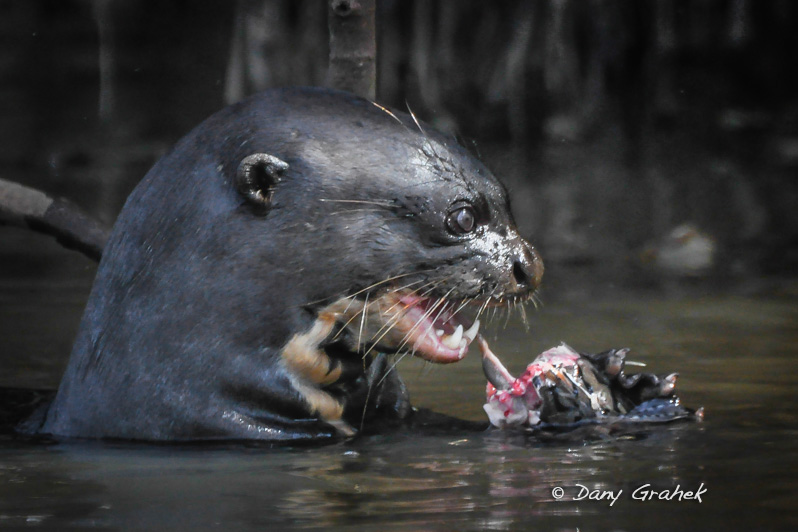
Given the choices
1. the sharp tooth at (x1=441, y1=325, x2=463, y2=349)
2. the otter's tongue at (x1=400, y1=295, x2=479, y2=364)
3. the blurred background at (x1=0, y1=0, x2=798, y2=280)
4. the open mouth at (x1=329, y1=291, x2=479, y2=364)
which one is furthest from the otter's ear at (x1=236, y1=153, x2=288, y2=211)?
the blurred background at (x1=0, y1=0, x2=798, y2=280)

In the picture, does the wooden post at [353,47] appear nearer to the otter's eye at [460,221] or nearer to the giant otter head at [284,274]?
the giant otter head at [284,274]

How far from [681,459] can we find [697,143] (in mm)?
6564

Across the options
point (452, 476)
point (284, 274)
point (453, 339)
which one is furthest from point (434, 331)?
point (452, 476)

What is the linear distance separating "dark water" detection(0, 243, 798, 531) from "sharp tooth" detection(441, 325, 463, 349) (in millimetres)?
227

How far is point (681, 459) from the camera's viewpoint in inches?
113

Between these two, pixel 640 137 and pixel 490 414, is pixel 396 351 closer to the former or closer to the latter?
pixel 490 414

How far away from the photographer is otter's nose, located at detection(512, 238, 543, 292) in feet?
11.2

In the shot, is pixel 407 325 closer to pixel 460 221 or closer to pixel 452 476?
pixel 460 221

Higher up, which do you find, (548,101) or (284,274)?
(548,101)

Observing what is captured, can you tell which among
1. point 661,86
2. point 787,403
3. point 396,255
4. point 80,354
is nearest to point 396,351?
point 396,255

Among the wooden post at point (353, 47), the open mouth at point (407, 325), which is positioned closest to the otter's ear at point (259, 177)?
the open mouth at point (407, 325)

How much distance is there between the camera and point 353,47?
4496 mm

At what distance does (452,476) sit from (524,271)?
82cm

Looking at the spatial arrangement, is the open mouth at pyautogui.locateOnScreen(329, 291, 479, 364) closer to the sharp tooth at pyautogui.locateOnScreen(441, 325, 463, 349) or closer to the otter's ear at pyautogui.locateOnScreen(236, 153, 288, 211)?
the sharp tooth at pyautogui.locateOnScreen(441, 325, 463, 349)
